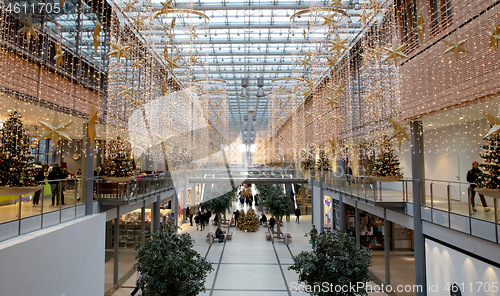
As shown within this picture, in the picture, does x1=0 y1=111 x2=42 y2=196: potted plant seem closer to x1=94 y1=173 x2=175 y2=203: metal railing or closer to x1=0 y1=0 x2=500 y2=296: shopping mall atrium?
x1=0 y1=0 x2=500 y2=296: shopping mall atrium

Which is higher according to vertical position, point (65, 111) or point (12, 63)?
point (12, 63)

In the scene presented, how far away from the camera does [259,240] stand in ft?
52.0

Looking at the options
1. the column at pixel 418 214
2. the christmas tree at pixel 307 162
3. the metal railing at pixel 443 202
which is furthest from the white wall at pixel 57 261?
the christmas tree at pixel 307 162

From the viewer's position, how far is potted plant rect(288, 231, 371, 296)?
→ 5664 millimetres

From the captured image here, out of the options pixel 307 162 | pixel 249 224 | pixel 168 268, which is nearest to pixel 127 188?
pixel 168 268

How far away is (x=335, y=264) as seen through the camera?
572 cm

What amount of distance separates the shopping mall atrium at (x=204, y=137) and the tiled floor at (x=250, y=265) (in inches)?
3.9

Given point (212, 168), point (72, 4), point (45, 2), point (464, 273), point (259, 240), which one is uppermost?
point (72, 4)

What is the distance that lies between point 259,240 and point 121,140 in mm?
10219

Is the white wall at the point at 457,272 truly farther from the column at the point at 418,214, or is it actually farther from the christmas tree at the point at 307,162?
the christmas tree at the point at 307,162

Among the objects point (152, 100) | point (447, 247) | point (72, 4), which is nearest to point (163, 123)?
point (152, 100)

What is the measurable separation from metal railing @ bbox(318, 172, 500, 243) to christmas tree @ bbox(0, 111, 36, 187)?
25.8 feet

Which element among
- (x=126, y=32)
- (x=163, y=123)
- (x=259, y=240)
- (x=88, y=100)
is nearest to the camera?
(x=126, y=32)

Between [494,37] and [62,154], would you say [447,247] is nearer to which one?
[494,37]
